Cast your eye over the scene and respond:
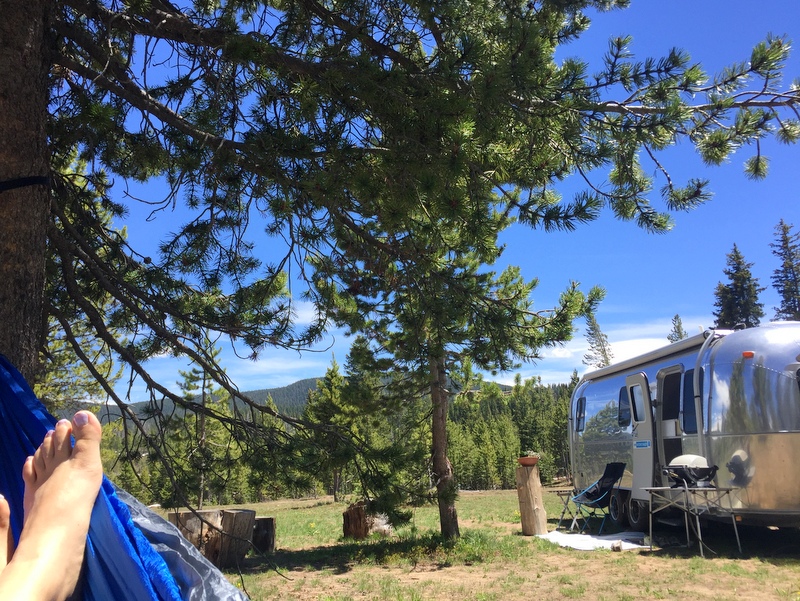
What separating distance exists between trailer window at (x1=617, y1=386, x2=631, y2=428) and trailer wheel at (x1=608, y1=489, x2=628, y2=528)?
107 centimetres

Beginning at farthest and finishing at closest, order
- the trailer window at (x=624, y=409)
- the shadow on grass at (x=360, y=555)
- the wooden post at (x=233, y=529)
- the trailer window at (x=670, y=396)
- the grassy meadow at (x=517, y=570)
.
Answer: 1. the trailer window at (x=624, y=409)
2. the trailer window at (x=670, y=396)
3. the shadow on grass at (x=360, y=555)
4. the wooden post at (x=233, y=529)
5. the grassy meadow at (x=517, y=570)

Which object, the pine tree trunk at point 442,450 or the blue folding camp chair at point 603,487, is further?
the blue folding camp chair at point 603,487

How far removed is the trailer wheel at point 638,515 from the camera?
8102 millimetres

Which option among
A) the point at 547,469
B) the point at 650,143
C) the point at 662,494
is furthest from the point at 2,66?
the point at 547,469

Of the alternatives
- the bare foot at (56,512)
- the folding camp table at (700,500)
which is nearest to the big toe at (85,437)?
the bare foot at (56,512)

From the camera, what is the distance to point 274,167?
3195 millimetres

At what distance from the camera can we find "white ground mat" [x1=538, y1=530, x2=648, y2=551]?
7.43 meters

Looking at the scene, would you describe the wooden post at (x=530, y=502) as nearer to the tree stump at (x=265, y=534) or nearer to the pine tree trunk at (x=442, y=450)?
the pine tree trunk at (x=442, y=450)

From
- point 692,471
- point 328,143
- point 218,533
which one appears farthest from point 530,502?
point 328,143

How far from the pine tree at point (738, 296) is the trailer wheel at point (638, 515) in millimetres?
28039

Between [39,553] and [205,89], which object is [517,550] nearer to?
[205,89]

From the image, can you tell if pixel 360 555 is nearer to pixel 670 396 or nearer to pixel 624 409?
pixel 624 409

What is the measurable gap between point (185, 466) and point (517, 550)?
509cm

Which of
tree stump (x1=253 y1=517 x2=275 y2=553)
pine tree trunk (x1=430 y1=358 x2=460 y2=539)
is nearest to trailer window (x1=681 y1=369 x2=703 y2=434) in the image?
pine tree trunk (x1=430 y1=358 x2=460 y2=539)
